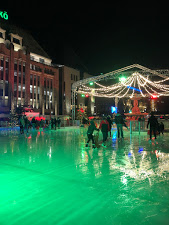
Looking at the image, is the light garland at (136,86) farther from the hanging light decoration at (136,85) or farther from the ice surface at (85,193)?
the ice surface at (85,193)

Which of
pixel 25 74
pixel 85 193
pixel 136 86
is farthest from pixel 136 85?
pixel 85 193

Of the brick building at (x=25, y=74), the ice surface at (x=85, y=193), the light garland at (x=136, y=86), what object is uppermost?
the brick building at (x=25, y=74)

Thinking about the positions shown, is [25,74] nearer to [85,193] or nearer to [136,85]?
[136,85]

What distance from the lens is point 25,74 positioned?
43719 mm

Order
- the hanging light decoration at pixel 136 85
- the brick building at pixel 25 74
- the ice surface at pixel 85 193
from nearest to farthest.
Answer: the ice surface at pixel 85 193
the hanging light decoration at pixel 136 85
the brick building at pixel 25 74

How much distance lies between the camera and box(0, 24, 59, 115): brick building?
39406 millimetres

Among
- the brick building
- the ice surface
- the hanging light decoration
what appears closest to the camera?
the ice surface

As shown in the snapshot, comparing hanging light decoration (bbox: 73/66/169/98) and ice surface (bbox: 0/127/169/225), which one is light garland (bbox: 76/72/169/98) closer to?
hanging light decoration (bbox: 73/66/169/98)

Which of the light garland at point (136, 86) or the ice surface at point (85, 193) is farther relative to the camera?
A: the light garland at point (136, 86)

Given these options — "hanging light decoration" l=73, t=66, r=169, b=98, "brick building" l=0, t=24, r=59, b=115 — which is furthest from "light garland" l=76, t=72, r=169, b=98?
"brick building" l=0, t=24, r=59, b=115

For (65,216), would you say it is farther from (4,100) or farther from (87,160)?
(4,100)

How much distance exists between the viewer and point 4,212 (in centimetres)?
317

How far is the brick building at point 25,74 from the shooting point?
39.4 m

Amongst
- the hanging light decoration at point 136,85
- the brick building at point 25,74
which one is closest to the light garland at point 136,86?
the hanging light decoration at point 136,85
